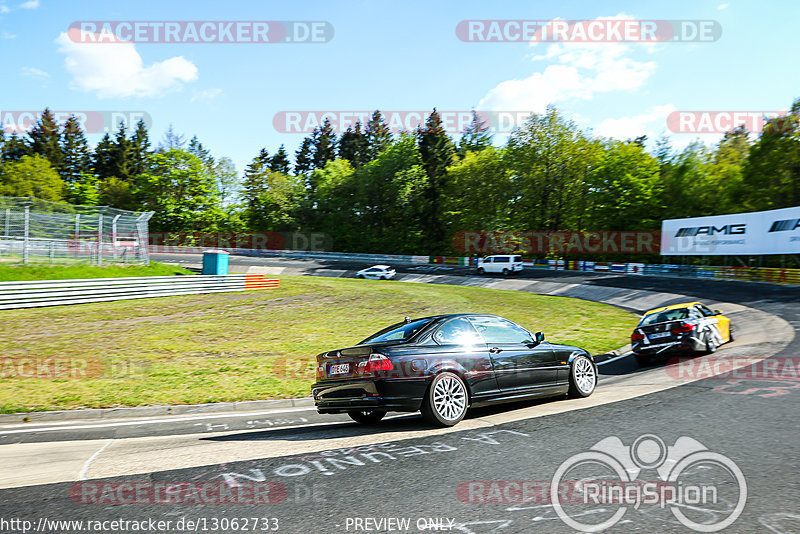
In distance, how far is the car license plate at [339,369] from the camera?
709 cm

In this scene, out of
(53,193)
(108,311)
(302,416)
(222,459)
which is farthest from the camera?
(53,193)

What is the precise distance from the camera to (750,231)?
3778 cm

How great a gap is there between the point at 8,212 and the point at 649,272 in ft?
144

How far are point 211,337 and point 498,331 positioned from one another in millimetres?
Answer: 10319

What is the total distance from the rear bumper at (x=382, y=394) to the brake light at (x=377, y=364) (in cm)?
14

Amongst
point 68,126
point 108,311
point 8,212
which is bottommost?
point 108,311

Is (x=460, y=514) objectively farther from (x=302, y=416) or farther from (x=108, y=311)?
(x=108, y=311)

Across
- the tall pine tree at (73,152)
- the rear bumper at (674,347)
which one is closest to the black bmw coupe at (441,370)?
the rear bumper at (674,347)

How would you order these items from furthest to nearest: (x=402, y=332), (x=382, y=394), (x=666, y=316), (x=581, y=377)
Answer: (x=666, y=316)
(x=581, y=377)
(x=402, y=332)
(x=382, y=394)

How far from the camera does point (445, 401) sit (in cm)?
703

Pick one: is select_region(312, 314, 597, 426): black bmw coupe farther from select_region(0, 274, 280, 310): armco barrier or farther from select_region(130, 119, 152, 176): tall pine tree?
select_region(130, 119, 152, 176): tall pine tree

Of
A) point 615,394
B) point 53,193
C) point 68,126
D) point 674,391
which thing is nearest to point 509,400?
point 615,394

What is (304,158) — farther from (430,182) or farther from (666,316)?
(666,316)

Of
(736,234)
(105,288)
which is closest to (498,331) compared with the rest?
(105,288)
